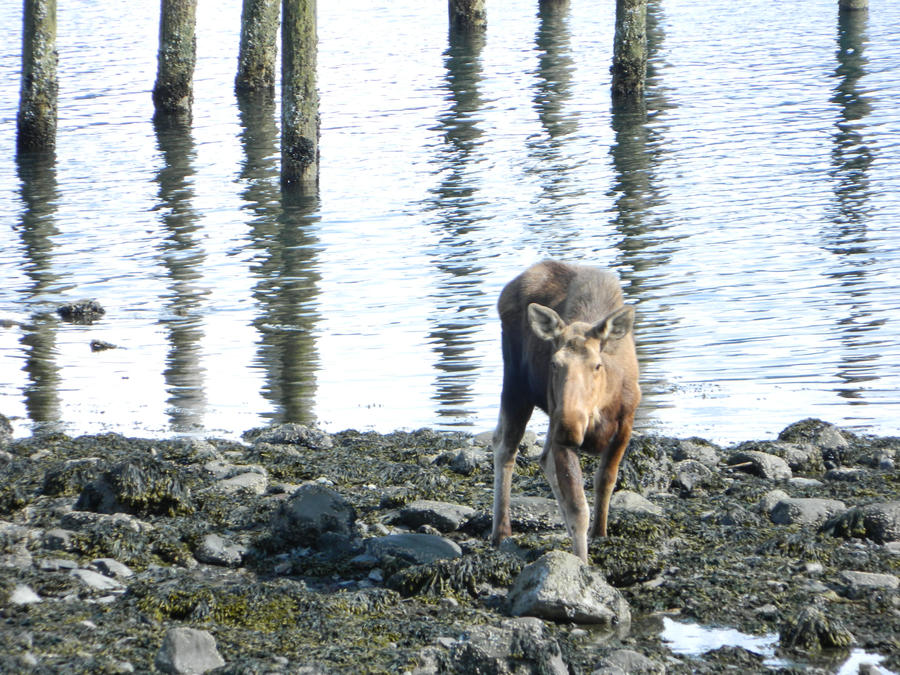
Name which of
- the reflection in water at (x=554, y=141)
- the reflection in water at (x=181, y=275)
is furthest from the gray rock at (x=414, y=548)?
the reflection in water at (x=554, y=141)

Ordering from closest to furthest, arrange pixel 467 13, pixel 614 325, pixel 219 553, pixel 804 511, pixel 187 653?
pixel 187 653, pixel 614 325, pixel 219 553, pixel 804 511, pixel 467 13

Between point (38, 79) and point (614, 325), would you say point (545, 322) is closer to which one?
point (614, 325)

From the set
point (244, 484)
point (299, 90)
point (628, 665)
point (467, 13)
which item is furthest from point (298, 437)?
point (467, 13)

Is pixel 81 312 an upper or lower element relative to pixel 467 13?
lower

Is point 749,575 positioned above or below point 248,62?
below

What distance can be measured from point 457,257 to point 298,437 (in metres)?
7.98

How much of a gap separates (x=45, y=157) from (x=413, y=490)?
763 inches

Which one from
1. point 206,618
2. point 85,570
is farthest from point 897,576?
point 85,570

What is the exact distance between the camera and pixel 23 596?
5840 mm

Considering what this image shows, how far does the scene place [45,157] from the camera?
25078 mm

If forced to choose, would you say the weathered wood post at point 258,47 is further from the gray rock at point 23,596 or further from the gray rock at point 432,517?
the gray rock at point 23,596

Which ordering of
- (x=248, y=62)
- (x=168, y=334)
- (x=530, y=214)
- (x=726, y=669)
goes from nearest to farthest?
(x=726, y=669)
(x=168, y=334)
(x=530, y=214)
(x=248, y=62)

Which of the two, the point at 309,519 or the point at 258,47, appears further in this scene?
the point at 258,47

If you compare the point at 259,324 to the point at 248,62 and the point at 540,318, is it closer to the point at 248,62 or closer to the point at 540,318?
the point at 540,318
